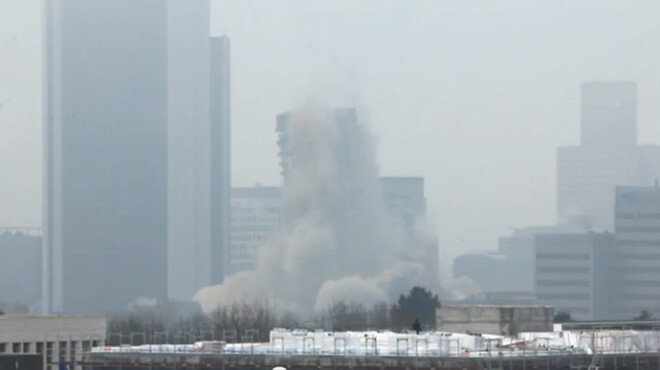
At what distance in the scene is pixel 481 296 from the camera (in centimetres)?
18975

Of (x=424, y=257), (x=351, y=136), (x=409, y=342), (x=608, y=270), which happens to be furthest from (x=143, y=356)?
(x=608, y=270)

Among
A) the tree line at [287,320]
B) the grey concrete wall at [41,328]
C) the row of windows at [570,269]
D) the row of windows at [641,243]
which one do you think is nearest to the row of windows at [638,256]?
the row of windows at [641,243]

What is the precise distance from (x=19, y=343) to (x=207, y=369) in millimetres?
20655

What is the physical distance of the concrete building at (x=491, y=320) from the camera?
2308 inches

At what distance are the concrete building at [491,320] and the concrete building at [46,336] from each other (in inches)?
506

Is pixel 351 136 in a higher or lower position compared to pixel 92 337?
higher

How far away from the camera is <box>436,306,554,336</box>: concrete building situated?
192 feet

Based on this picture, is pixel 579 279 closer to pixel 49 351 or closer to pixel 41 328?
pixel 41 328

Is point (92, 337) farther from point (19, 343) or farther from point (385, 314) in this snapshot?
point (385, 314)

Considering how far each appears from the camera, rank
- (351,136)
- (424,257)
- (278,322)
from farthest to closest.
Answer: (351,136)
(424,257)
(278,322)

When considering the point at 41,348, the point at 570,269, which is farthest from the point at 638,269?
the point at 41,348

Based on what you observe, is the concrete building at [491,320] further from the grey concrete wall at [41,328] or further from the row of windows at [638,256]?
the row of windows at [638,256]

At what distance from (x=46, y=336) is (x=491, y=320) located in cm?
1645

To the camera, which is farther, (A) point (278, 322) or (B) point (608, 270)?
(B) point (608, 270)
